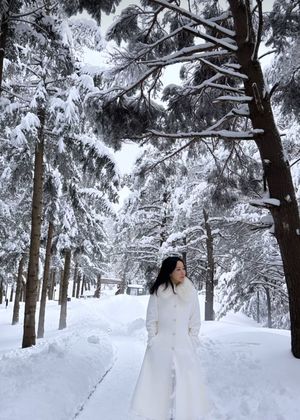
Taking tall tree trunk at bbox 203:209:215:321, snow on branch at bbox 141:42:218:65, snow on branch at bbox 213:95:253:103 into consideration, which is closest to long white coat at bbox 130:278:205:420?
snow on branch at bbox 213:95:253:103

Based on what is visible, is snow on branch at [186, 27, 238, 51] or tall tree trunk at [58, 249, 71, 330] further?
tall tree trunk at [58, 249, 71, 330]

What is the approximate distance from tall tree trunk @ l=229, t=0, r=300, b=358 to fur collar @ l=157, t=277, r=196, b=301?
8.25ft

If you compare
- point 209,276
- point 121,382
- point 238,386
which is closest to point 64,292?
point 209,276

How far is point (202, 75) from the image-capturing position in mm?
9281

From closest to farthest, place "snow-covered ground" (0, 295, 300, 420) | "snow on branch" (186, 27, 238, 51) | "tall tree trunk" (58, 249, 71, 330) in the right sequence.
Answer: "snow-covered ground" (0, 295, 300, 420) < "snow on branch" (186, 27, 238, 51) < "tall tree trunk" (58, 249, 71, 330)

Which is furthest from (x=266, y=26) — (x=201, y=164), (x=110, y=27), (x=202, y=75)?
(x=201, y=164)

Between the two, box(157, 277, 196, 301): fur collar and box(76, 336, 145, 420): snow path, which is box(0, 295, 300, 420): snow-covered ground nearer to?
box(76, 336, 145, 420): snow path

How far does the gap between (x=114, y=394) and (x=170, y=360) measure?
284 centimetres

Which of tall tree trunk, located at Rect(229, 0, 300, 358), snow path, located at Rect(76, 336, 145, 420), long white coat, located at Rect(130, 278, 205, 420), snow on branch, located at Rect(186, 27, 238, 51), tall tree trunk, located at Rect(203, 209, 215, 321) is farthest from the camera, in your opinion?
tall tree trunk, located at Rect(203, 209, 215, 321)

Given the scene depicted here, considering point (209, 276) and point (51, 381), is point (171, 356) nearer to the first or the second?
point (51, 381)

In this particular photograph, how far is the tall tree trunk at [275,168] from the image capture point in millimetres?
6789

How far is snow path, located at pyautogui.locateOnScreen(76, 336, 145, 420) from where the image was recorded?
577 centimetres

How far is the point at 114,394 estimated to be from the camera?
7.00 meters

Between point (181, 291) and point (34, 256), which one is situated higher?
point (34, 256)
